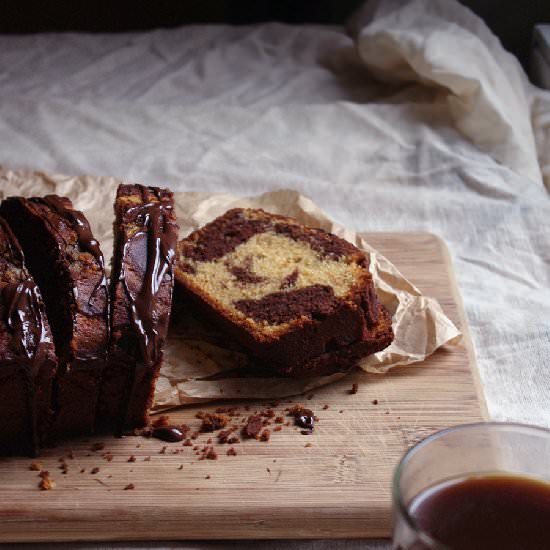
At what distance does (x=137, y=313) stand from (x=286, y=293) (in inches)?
22.7

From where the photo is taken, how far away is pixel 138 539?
2396 mm

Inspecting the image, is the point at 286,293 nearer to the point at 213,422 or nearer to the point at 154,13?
the point at 213,422

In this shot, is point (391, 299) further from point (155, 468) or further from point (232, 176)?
point (232, 176)

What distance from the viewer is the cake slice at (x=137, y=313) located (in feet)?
8.27

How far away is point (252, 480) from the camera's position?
2.48m

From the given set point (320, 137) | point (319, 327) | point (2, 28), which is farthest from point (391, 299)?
A: point (2, 28)

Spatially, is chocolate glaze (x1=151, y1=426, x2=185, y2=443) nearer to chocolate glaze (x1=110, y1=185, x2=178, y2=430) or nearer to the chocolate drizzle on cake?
chocolate glaze (x1=110, y1=185, x2=178, y2=430)

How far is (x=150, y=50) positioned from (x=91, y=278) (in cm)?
333

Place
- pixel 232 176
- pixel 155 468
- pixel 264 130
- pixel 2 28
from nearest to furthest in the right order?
1. pixel 155 468
2. pixel 232 176
3. pixel 264 130
4. pixel 2 28

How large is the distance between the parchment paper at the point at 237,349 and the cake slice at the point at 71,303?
0.28m

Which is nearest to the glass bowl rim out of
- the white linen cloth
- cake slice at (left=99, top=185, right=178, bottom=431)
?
cake slice at (left=99, top=185, right=178, bottom=431)

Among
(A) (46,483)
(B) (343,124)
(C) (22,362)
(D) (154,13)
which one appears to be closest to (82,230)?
(C) (22,362)

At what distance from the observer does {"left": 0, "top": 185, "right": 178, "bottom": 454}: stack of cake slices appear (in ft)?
7.96

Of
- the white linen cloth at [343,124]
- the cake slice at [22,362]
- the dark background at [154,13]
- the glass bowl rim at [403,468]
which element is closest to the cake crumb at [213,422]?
the cake slice at [22,362]
